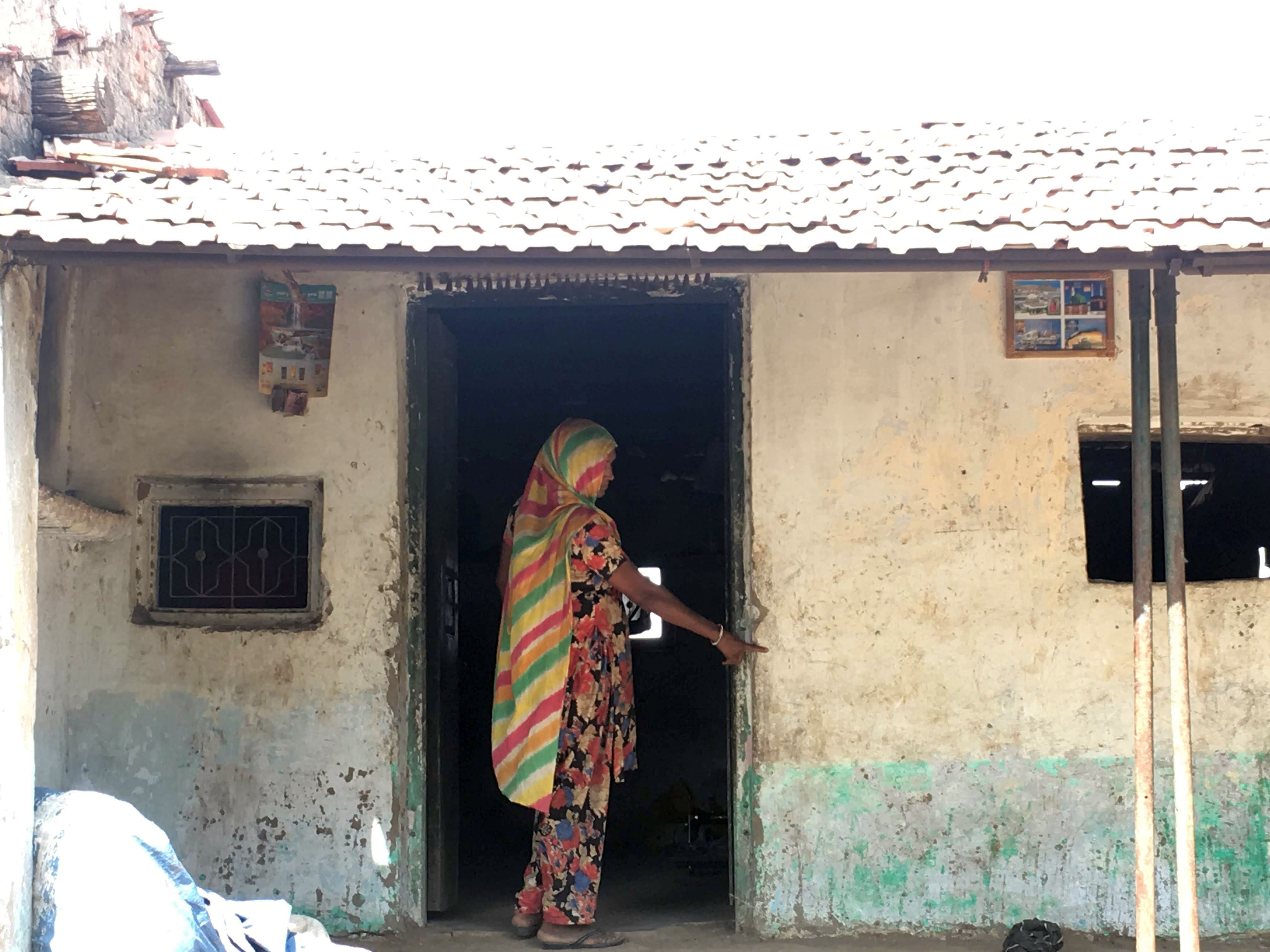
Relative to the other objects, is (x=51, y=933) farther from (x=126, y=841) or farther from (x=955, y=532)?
(x=955, y=532)

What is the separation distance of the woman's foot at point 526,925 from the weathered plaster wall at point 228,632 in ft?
1.72

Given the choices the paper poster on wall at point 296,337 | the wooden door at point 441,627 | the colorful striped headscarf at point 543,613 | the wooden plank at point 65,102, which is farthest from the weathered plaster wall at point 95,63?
the colorful striped headscarf at point 543,613

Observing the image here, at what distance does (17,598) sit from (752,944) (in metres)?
2.97

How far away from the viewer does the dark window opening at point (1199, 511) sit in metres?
6.18

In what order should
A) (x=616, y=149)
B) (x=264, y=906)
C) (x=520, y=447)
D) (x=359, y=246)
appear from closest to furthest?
(x=359, y=246) < (x=264, y=906) < (x=616, y=149) < (x=520, y=447)

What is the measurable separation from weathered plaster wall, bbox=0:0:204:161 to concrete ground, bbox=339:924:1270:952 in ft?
10.9

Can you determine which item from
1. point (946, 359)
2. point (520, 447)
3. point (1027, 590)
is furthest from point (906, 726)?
point (520, 447)

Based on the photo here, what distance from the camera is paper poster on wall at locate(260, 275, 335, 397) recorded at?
505cm

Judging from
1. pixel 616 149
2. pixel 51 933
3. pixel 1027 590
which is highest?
pixel 616 149

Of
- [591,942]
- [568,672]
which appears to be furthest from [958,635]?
[591,942]

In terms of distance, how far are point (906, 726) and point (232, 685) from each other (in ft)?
8.83

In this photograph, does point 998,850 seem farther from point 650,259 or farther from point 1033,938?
point 650,259

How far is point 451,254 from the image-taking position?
12.4 feet

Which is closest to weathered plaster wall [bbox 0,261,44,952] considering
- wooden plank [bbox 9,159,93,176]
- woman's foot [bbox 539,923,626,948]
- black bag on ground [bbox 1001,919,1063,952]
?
wooden plank [bbox 9,159,93,176]
